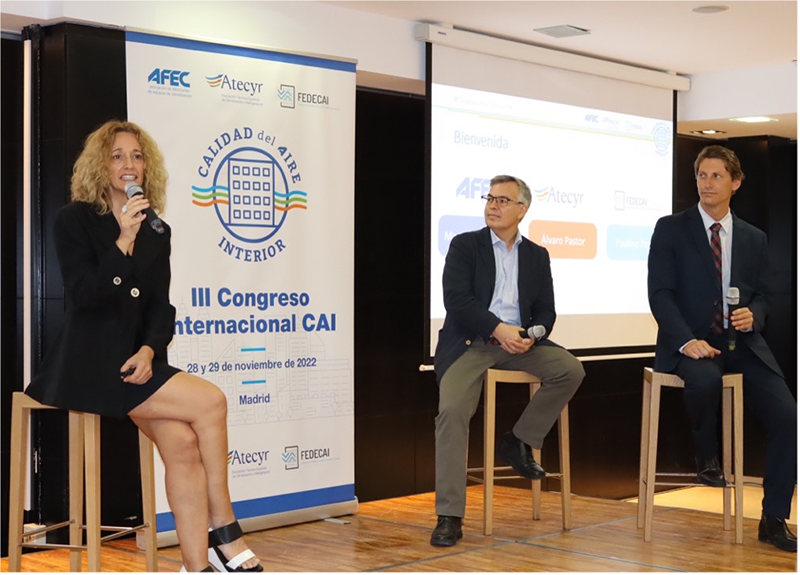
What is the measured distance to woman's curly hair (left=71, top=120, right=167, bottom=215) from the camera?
3.36 meters

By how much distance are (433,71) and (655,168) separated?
6.81 feet

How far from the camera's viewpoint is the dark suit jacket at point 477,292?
14.7ft

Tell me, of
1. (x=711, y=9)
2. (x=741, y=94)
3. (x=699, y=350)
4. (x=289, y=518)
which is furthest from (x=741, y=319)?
(x=741, y=94)

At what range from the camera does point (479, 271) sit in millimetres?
4598

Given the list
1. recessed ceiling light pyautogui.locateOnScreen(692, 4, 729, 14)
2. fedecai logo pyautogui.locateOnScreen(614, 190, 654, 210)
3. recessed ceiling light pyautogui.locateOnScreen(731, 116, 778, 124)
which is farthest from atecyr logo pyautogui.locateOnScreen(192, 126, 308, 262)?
recessed ceiling light pyautogui.locateOnScreen(731, 116, 778, 124)

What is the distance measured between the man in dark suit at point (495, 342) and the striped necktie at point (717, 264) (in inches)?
22.8

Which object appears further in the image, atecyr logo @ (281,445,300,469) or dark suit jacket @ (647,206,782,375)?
atecyr logo @ (281,445,300,469)

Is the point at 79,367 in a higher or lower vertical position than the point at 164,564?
higher

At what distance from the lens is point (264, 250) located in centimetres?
467

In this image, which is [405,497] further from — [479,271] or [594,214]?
[594,214]

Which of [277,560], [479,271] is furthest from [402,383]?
[277,560]

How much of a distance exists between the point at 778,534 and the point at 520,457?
1035 mm

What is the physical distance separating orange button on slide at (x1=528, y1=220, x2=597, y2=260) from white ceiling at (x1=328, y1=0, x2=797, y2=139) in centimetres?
103

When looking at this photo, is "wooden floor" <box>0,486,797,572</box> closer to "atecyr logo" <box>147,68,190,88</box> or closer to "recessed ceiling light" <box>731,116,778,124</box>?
"atecyr logo" <box>147,68,190,88</box>
